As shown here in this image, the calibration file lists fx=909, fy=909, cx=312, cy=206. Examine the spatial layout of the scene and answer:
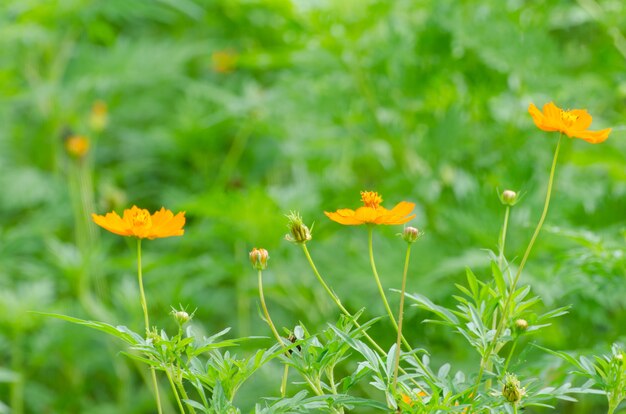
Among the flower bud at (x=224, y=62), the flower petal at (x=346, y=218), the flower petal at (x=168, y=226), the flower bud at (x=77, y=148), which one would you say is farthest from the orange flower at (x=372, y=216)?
the flower bud at (x=224, y=62)

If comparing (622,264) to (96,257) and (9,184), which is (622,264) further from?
(9,184)

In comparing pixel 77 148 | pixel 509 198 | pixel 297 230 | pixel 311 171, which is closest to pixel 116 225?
pixel 297 230

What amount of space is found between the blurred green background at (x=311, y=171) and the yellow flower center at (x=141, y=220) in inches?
21.5

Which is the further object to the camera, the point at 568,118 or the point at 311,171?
the point at 311,171

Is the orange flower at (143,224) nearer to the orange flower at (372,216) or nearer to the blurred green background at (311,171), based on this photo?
the orange flower at (372,216)

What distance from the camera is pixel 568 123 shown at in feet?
2.24

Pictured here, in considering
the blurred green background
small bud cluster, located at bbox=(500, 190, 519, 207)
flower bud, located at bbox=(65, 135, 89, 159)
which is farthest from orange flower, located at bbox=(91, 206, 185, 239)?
flower bud, located at bbox=(65, 135, 89, 159)

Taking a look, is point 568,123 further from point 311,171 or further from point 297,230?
point 311,171

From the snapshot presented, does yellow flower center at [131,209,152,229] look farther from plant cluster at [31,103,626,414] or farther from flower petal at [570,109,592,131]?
flower petal at [570,109,592,131]

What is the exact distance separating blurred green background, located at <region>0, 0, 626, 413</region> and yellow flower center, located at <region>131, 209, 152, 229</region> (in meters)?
0.55

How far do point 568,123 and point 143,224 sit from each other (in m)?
0.32

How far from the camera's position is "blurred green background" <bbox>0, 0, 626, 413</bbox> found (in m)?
1.42

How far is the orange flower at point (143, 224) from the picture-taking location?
2.06 ft

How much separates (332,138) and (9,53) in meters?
0.78
